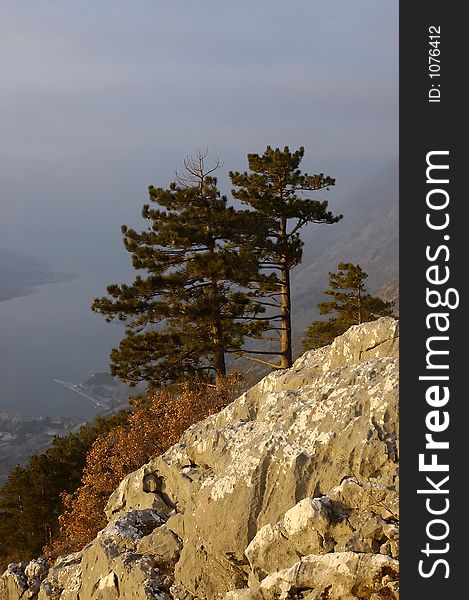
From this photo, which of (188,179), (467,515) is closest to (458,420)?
(467,515)

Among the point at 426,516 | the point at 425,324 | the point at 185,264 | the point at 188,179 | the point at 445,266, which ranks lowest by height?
the point at 426,516

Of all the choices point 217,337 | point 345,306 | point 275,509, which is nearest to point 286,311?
point 217,337

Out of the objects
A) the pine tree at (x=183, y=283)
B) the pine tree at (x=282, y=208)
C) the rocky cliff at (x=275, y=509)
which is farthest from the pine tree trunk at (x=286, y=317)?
the rocky cliff at (x=275, y=509)

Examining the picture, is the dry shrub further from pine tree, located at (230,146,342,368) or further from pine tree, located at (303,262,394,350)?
pine tree, located at (303,262,394,350)

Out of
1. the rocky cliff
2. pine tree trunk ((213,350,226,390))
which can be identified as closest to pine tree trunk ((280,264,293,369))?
pine tree trunk ((213,350,226,390))

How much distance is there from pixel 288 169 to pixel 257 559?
21.4 metres

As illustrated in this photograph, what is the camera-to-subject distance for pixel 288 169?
2612 cm

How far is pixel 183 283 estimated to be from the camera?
25047mm

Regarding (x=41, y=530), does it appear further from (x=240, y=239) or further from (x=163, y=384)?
(x=240, y=239)

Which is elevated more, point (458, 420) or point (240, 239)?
point (240, 239)

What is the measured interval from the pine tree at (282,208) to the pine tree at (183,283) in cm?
154

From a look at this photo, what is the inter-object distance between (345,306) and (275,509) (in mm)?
31758

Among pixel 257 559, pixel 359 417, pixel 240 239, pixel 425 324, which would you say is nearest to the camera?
pixel 425 324

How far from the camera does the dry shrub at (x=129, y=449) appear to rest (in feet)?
57.7
